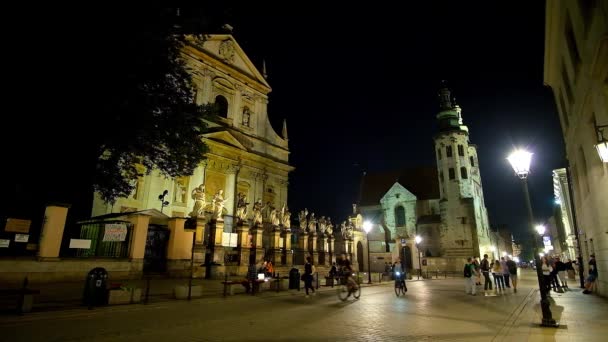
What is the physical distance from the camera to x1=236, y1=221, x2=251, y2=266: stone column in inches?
880

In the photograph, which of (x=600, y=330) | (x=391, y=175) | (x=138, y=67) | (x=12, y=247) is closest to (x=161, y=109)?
(x=138, y=67)

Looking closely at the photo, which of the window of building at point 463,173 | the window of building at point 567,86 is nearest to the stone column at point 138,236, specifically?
the window of building at point 567,86

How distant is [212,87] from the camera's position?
32.5m

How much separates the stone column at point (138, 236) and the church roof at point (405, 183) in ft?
141

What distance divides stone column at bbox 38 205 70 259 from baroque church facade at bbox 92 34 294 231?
10301 mm

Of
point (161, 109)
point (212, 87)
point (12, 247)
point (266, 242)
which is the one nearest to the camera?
point (12, 247)

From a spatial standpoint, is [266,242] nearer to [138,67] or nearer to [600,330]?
[138,67]

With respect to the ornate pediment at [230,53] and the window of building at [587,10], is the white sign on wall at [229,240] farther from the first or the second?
the window of building at [587,10]

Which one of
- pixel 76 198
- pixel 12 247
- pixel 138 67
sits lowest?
pixel 12 247

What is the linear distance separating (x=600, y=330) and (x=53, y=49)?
14.8 m

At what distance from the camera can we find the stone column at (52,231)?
13477mm

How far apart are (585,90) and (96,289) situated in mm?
16393

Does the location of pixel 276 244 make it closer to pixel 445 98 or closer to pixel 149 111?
pixel 149 111

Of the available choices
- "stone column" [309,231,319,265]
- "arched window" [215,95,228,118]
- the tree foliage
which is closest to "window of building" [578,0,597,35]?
the tree foliage
